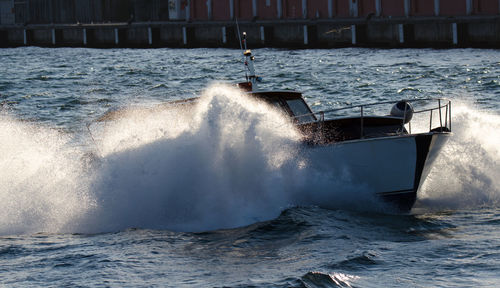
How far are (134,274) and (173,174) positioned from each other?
2821 millimetres

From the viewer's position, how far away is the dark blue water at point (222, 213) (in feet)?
27.1

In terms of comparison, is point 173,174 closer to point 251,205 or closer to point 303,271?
point 251,205

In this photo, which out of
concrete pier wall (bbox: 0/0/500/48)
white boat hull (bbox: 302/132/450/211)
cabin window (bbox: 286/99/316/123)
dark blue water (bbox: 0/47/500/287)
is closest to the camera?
dark blue water (bbox: 0/47/500/287)

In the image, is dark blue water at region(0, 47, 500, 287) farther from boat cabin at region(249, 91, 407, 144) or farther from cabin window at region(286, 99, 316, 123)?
cabin window at region(286, 99, 316, 123)

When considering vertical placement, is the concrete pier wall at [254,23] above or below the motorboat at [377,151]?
above

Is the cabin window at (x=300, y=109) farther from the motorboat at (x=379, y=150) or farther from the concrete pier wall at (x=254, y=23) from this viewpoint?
the concrete pier wall at (x=254, y=23)

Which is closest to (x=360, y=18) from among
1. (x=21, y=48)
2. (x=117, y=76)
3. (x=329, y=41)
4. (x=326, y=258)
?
(x=329, y=41)

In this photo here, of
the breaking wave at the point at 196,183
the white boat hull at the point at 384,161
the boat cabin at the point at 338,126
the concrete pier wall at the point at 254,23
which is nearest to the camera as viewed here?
the breaking wave at the point at 196,183

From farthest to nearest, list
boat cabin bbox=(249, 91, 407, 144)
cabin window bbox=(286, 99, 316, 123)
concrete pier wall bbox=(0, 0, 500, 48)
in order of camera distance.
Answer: concrete pier wall bbox=(0, 0, 500, 48) < cabin window bbox=(286, 99, 316, 123) < boat cabin bbox=(249, 91, 407, 144)

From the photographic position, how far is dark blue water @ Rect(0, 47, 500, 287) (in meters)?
8.26

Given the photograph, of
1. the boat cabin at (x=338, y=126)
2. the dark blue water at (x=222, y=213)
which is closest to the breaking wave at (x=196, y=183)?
the dark blue water at (x=222, y=213)

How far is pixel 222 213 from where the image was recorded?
1055 cm

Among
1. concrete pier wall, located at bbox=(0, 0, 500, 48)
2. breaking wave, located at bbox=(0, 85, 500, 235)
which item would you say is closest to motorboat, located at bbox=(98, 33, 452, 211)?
breaking wave, located at bbox=(0, 85, 500, 235)

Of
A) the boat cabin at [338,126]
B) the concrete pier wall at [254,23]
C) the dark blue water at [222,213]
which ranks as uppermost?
the concrete pier wall at [254,23]
